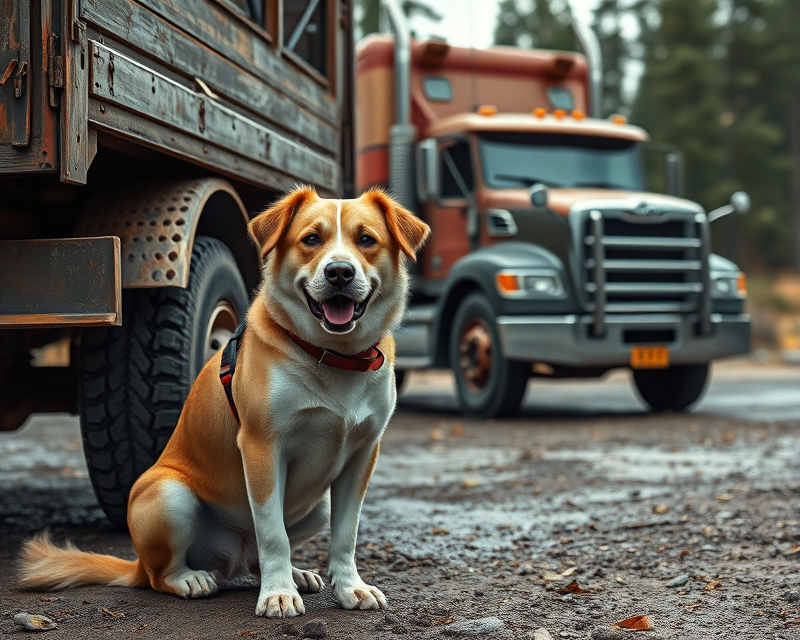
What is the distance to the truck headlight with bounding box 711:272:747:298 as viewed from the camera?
9953 millimetres

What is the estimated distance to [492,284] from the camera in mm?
9305

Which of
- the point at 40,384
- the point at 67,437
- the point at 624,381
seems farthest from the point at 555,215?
the point at 624,381

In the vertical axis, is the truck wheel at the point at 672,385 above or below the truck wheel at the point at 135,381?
below

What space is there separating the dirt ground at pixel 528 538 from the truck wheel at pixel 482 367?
1.76 ft

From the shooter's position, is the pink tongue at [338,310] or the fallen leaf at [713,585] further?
the fallen leaf at [713,585]

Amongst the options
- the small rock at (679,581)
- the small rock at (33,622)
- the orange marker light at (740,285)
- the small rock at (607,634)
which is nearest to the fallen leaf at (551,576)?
the small rock at (679,581)

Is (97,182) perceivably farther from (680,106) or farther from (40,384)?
(680,106)

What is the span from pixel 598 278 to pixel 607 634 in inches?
255

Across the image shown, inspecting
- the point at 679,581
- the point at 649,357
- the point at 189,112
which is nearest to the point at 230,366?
the point at 189,112

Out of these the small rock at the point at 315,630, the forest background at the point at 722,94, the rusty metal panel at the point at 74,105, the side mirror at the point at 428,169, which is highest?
the forest background at the point at 722,94

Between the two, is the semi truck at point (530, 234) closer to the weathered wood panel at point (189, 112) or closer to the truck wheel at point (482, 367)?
the truck wheel at point (482, 367)

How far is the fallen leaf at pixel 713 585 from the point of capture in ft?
11.3

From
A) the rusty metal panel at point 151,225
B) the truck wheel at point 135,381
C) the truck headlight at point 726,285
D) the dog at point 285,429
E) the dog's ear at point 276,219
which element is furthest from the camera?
the truck headlight at point 726,285

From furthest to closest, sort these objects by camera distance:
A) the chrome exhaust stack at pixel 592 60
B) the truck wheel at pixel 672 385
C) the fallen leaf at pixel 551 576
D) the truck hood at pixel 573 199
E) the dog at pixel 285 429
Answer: the chrome exhaust stack at pixel 592 60 → the truck wheel at pixel 672 385 → the truck hood at pixel 573 199 → the fallen leaf at pixel 551 576 → the dog at pixel 285 429
